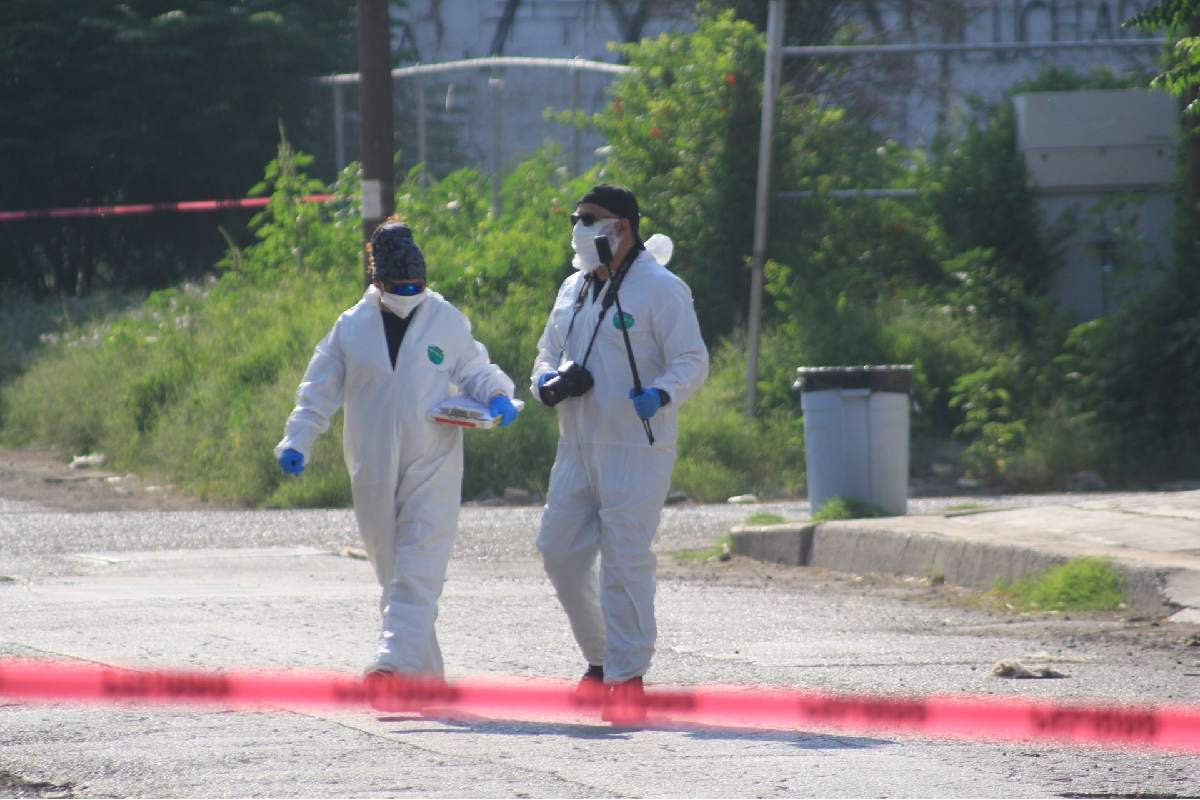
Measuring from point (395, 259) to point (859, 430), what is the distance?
569 centimetres

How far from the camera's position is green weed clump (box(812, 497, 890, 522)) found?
470 inches

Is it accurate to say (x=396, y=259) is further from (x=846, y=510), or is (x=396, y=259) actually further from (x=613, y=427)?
(x=846, y=510)

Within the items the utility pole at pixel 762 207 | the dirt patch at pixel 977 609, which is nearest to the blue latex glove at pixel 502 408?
the dirt patch at pixel 977 609

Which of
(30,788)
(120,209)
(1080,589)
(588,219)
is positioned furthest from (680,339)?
(120,209)

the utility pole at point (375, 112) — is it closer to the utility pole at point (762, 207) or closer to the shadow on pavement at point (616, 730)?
the utility pole at point (762, 207)

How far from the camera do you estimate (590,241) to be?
694 cm

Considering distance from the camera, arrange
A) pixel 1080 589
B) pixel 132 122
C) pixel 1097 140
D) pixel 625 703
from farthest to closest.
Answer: pixel 132 122
pixel 1097 140
pixel 1080 589
pixel 625 703

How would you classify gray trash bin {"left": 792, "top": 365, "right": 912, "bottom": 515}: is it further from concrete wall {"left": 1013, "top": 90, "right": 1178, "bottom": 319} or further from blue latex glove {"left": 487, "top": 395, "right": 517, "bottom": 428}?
concrete wall {"left": 1013, "top": 90, "right": 1178, "bottom": 319}

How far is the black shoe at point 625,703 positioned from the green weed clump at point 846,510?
5433 mm

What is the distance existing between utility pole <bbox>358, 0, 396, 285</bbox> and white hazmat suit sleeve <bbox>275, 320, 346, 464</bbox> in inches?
319

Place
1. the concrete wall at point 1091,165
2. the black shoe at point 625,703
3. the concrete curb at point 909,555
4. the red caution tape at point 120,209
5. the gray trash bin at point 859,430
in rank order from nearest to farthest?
1. the black shoe at point 625,703
2. the concrete curb at point 909,555
3. the gray trash bin at point 859,430
4. the concrete wall at point 1091,165
5. the red caution tape at point 120,209

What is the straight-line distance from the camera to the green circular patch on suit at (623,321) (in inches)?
269

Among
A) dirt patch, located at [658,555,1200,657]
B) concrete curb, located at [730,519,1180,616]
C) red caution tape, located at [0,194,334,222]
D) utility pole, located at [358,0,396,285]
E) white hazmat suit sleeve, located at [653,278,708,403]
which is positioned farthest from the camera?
red caution tape, located at [0,194,334,222]

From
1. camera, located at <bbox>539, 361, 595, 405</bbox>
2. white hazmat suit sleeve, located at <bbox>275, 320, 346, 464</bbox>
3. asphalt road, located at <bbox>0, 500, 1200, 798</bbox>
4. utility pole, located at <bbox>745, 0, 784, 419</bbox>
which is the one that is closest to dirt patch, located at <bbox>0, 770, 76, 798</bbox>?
asphalt road, located at <bbox>0, 500, 1200, 798</bbox>
